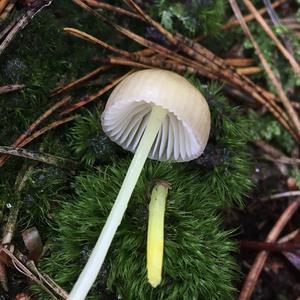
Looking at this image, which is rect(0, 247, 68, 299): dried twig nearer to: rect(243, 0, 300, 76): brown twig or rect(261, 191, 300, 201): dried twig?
rect(261, 191, 300, 201): dried twig

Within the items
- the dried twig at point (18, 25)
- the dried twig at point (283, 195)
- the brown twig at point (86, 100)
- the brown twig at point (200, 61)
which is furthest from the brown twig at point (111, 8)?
the dried twig at point (283, 195)

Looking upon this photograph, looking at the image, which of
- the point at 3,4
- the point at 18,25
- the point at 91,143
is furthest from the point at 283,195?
the point at 3,4

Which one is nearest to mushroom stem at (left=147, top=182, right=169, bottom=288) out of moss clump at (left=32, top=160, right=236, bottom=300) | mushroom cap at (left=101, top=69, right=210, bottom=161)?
moss clump at (left=32, top=160, right=236, bottom=300)

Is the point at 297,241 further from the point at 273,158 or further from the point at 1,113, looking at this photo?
the point at 1,113

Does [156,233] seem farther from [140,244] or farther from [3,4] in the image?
[3,4]

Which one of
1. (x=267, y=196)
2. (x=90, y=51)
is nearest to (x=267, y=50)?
(x=267, y=196)
